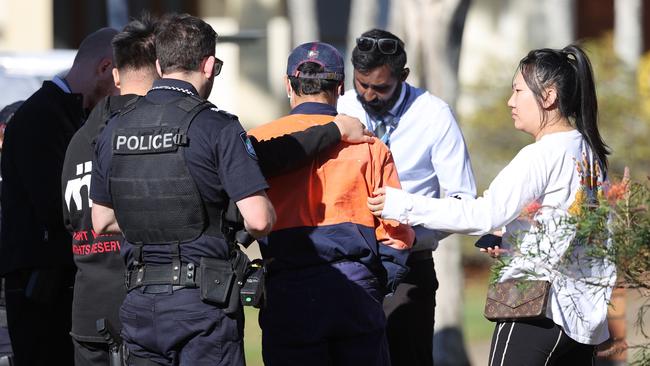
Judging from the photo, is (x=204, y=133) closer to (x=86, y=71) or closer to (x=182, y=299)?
(x=182, y=299)

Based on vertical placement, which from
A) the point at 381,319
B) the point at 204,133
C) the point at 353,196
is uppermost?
the point at 204,133

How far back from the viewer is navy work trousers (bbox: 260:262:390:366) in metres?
4.57

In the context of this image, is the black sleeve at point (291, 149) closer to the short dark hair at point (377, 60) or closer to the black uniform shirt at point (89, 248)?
the black uniform shirt at point (89, 248)

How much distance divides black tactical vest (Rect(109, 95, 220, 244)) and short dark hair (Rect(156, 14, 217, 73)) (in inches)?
5.6

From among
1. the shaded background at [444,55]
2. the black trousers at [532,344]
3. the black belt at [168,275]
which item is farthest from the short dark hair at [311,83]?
the shaded background at [444,55]

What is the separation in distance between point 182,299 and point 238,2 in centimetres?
1196

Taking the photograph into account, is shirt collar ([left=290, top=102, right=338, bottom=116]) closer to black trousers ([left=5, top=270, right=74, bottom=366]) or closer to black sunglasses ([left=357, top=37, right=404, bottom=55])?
black sunglasses ([left=357, top=37, right=404, bottom=55])

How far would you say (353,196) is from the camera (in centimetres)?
460

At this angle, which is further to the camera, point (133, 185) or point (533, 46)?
point (533, 46)

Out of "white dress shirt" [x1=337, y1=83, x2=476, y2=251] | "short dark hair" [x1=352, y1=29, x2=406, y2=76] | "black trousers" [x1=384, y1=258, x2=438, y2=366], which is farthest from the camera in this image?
"black trousers" [x1=384, y1=258, x2=438, y2=366]

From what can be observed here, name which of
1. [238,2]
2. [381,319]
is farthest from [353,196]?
[238,2]

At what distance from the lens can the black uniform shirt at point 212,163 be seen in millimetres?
4164

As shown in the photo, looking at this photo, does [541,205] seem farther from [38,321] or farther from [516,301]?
[38,321]

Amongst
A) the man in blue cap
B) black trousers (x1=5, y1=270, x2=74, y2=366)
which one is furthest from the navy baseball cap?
black trousers (x1=5, y1=270, x2=74, y2=366)
